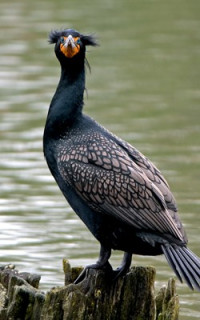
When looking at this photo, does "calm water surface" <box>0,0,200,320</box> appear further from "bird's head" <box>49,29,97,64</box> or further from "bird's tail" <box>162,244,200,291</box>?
"bird's head" <box>49,29,97,64</box>

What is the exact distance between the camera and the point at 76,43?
8781 millimetres

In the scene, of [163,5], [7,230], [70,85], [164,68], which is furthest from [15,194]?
[163,5]

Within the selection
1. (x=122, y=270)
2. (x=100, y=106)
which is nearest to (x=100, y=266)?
(x=122, y=270)

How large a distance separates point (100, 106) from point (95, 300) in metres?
9.94

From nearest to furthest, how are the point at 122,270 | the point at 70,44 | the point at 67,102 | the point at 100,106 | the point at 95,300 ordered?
1. the point at 95,300
2. the point at 122,270
3. the point at 70,44
4. the point at 67,102
5. the point at 100,106

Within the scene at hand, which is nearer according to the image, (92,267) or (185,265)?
(185,265)

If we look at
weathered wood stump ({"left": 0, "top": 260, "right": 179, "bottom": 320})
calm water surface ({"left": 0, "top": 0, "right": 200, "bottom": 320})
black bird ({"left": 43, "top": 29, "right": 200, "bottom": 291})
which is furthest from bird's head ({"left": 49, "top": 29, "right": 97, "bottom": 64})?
calm water surface ({"left": 0, "top": 0, "right": 200, "bottom": 320})

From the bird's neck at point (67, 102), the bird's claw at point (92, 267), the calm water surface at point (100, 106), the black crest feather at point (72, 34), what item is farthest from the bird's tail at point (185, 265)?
the calm water surface at point (100, 106)

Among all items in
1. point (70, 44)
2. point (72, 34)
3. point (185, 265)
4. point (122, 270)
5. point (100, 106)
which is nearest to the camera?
point (185, 265)

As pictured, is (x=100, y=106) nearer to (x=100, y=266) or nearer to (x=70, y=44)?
(x=70, y=44)

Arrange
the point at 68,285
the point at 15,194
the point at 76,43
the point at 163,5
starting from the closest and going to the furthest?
1. the point at 68,285
2. the point at 76,43
3. the point at 15,194
4. the point at 163,5

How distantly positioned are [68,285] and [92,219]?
63 cm

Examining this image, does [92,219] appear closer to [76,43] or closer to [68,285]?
[68,285]

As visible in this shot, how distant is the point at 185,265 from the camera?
8086mm
